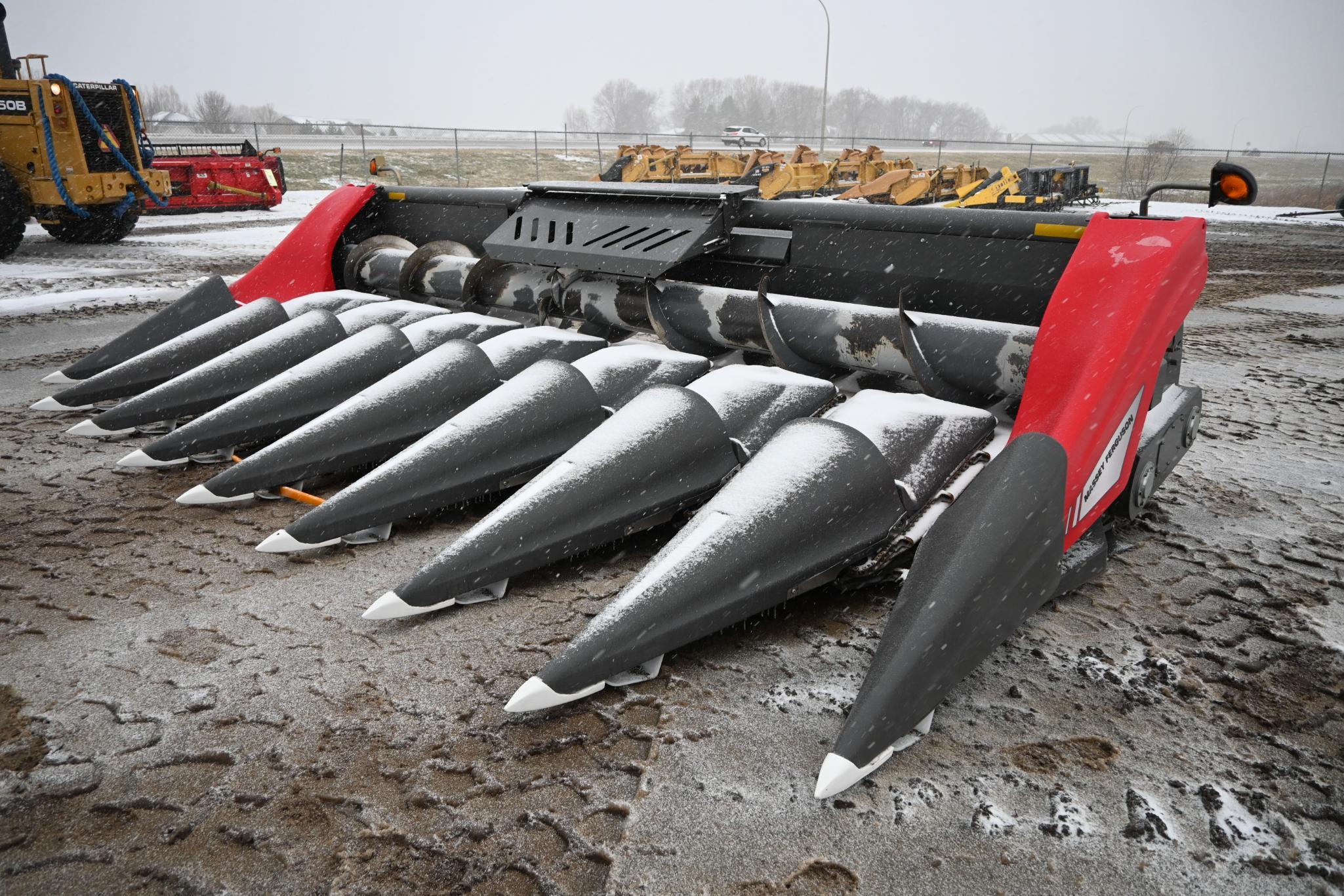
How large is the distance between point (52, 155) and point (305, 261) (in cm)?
866

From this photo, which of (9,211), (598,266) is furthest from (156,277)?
(598,266)

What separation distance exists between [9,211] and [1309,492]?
12.5m

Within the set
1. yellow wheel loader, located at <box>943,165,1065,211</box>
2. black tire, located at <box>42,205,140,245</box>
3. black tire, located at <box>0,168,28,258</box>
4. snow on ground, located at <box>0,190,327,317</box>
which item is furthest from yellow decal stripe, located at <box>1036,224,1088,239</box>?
black tire, located at <box>42,205,140,245</box>

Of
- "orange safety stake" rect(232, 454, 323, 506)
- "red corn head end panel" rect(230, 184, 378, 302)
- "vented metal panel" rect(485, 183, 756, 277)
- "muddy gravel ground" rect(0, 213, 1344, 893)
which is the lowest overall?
"muddy gravel ground" rect(0, 213, 1344, 893)

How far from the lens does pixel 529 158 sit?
1394 inches

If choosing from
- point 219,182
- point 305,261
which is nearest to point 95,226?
point 219,182

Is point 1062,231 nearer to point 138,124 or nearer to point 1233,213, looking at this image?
point 138,124

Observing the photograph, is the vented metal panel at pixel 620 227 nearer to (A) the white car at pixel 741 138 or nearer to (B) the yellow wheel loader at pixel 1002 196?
(B) the yellow wheel loader at pixel 1002 196

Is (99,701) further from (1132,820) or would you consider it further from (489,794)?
(1132,820)

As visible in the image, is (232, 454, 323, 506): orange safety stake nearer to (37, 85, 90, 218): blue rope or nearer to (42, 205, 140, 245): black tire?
(37, 85, 90, 218): blue rope

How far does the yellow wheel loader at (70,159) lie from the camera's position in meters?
10.5

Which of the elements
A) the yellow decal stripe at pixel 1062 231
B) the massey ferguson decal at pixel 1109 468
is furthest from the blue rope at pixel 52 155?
the massey ferguson decal at pixel 1109 468

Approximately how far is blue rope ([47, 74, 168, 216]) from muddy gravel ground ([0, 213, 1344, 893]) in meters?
10.7

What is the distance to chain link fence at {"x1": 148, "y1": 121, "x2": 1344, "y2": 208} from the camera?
26891 millimetres
